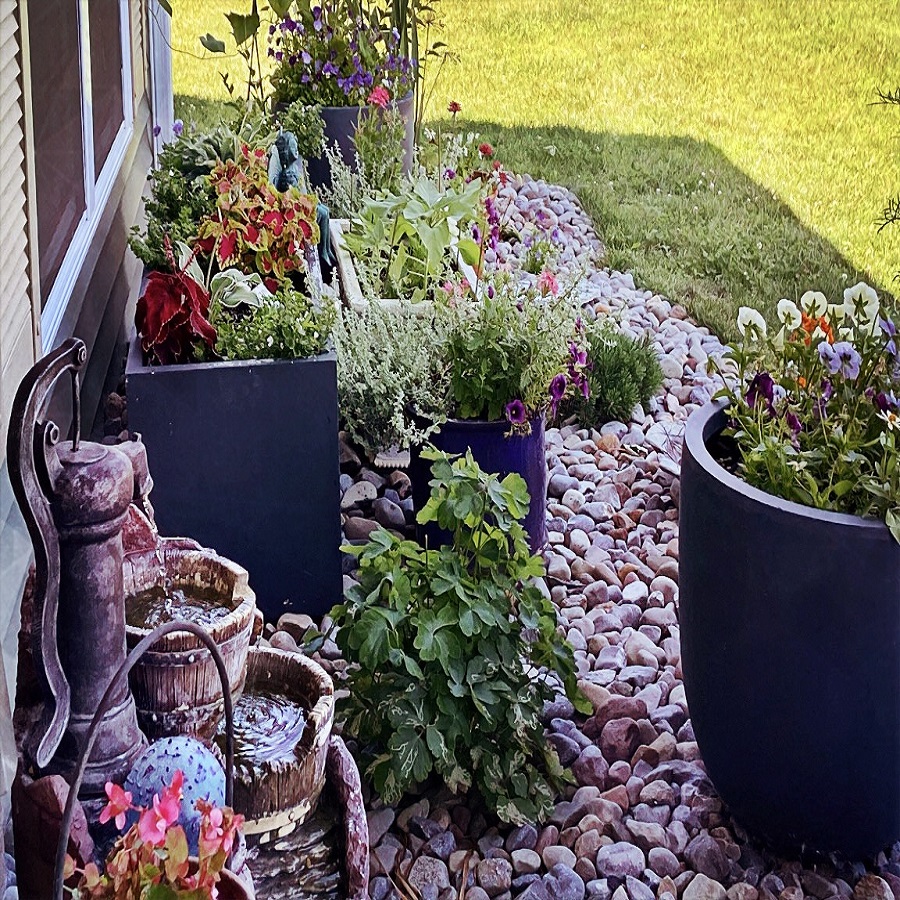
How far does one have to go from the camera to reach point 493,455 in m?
2.89

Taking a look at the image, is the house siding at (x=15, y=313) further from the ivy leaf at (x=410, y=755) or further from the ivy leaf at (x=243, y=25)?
the ivy leaf at (x=243, y=25)

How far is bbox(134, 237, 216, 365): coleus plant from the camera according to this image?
2564mm

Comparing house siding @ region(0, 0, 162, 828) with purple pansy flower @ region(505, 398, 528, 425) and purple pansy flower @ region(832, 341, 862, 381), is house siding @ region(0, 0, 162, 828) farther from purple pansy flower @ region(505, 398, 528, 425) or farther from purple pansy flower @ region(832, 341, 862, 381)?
purple pansy flower @ region(832, 341, 862, 381)

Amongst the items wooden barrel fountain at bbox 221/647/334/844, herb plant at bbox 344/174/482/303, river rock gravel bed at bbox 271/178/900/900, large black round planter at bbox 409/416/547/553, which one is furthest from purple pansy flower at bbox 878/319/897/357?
herb plant at bbox 344/174/482/303

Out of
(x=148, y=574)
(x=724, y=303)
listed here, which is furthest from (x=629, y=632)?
(x=724, y=303)

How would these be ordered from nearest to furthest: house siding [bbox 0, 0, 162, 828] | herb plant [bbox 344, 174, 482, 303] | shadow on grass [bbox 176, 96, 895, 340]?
house siding [bbox 0, 0, 162, 828] → herb plant [bbox 344, 174, 482, 303] → shadow on grass [bbox 176, 96, 895, 340]

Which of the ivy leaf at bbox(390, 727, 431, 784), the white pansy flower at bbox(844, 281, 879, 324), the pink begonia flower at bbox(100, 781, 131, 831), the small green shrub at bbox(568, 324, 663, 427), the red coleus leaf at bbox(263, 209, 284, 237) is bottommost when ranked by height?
the ivy leaf at bbox(390, 727, 431, 784)

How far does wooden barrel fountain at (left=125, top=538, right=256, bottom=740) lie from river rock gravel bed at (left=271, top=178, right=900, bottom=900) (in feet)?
2.14

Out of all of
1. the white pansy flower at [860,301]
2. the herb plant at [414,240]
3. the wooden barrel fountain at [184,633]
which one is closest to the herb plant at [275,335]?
the herb plant at [414,240]

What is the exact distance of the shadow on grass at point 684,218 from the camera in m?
4.89

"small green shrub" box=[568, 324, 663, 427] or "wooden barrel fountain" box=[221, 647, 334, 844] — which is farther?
"small green shrub" box=[568, 324, 663, 427]

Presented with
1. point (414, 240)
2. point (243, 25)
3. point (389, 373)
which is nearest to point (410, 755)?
point (389, 373)

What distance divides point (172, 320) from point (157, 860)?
59.4 inches

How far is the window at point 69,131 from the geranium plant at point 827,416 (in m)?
1.35
